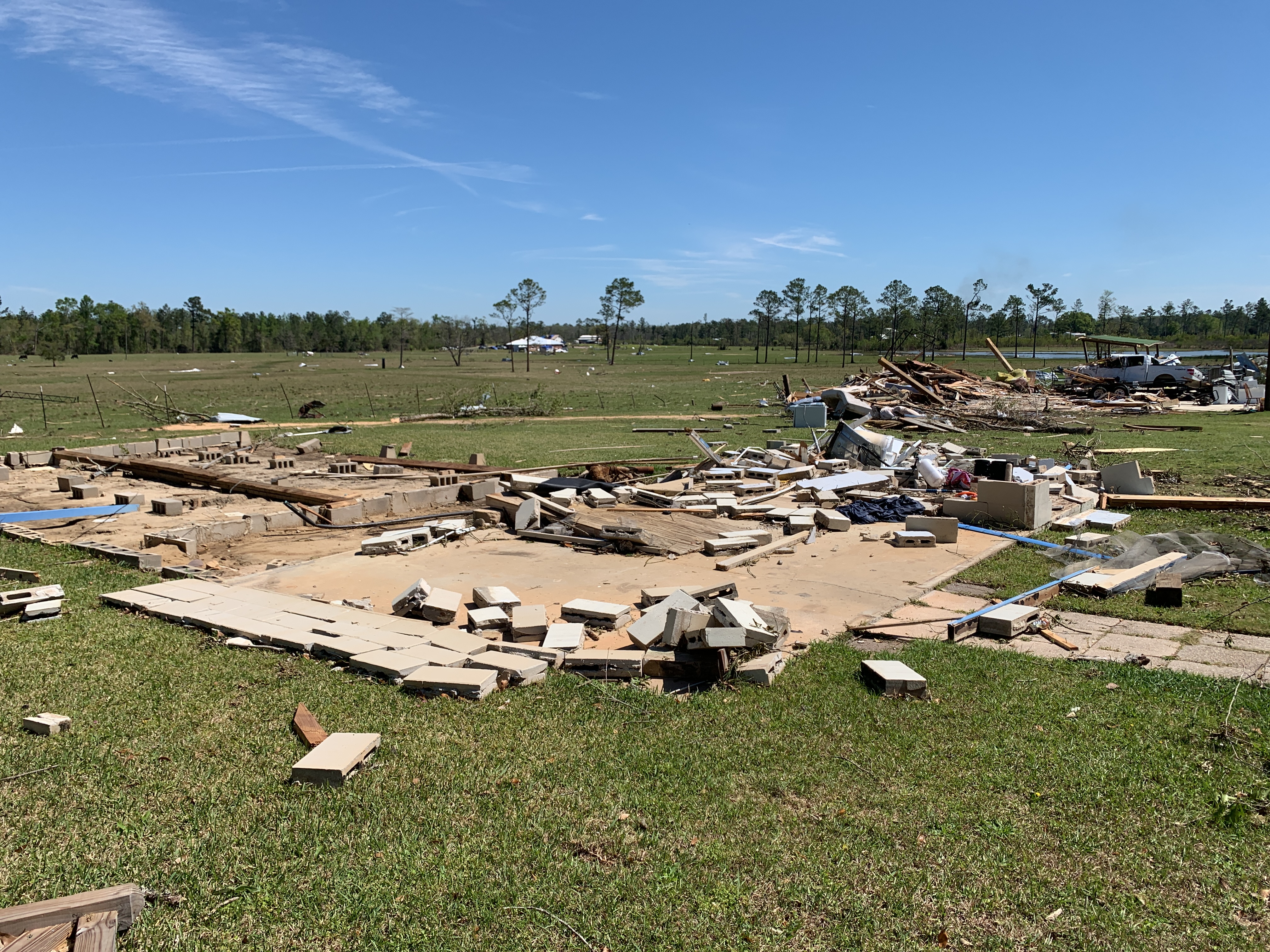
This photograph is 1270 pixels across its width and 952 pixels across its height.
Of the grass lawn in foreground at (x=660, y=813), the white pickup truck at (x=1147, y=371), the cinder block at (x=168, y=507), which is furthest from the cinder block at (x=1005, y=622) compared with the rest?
the white pickup truck at (x=1147, y=371)

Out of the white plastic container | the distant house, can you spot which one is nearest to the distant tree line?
the distant house

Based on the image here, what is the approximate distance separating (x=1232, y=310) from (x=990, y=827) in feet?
496

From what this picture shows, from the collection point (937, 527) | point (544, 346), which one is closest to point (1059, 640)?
point (937, 527)

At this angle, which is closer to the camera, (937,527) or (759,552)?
(759,552)

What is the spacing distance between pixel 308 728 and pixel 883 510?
30.1ft

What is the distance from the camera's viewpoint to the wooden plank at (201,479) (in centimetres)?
1341

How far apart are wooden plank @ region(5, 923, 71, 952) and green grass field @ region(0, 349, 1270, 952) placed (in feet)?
0.87

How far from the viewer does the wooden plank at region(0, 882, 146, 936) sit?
129 inches

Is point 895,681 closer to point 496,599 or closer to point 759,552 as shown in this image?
point 496,599

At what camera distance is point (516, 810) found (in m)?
4.27

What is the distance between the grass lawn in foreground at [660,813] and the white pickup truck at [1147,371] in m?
33.6

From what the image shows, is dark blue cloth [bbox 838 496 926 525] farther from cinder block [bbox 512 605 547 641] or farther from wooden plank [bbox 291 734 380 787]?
wooden plank [bbox 291 734 380 787]

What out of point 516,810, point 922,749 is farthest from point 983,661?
point 516,810

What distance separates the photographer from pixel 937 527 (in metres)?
10.8
